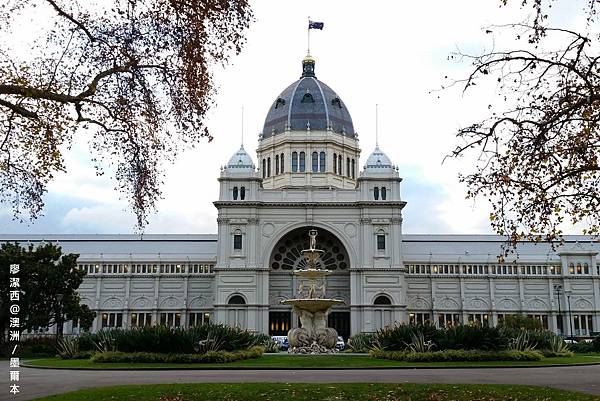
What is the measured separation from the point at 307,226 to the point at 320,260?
5.50 meters

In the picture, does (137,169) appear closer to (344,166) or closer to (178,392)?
(178,392)

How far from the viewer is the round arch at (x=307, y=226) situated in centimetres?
8519

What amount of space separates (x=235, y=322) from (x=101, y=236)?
118ft

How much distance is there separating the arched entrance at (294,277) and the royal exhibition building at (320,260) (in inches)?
5.5

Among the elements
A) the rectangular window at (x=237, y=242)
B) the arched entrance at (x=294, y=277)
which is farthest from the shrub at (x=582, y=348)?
the rectangular window at (x=237, y=242)

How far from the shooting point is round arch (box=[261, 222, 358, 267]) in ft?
279

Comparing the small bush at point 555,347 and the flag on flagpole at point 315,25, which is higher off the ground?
the flag on flagpole at point 315,25

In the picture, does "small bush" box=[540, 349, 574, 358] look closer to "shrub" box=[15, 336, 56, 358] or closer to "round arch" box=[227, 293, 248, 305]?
"shrub" box=[15, 336, 56, 358]

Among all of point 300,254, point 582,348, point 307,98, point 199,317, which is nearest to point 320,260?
point 300,254

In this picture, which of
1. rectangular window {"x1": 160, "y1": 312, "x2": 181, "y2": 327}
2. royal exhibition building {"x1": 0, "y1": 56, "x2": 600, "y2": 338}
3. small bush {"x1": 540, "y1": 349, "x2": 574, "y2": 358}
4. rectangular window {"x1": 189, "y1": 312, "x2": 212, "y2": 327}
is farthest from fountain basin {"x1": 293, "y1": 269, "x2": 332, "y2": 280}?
rectangular window {"x1": 160, "y1": 312, "x2": 181, "y2": 327}

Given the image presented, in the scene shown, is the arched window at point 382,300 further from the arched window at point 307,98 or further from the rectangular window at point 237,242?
the arched window at point 307,98

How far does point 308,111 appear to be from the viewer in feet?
328

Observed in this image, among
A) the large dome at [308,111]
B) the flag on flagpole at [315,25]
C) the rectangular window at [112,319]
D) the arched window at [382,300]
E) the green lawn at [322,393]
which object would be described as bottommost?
the green lawn at [322,393]

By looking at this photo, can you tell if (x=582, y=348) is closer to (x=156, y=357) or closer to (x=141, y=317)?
(x=156, y=357)
